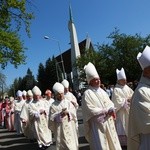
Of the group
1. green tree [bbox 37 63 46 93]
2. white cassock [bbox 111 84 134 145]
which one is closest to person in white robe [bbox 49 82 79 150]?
white cassock [bbox 111 84 134 145]

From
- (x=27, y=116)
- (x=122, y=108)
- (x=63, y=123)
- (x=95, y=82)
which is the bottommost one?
(x=63, y=123)

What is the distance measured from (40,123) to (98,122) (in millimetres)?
5741

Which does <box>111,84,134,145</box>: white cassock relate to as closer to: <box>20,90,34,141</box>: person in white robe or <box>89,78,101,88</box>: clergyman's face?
<box>89,78,101,88</box>: clergyman's face

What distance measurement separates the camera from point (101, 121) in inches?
355

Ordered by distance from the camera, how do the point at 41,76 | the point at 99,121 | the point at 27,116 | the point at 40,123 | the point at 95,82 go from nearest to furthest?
the point at 99,121, the point at 95,82, the point at 40,123, the point at 27,116, the point at 41,76

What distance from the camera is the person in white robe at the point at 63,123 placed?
11172mm

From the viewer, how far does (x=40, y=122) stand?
14523 mm

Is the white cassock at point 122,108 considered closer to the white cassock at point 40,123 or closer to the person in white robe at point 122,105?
the person in white robe at point 122,105

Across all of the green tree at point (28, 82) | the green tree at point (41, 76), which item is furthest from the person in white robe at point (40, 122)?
the green tree at point (28, 82)

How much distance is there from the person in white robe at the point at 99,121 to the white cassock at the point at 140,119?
3167 mm

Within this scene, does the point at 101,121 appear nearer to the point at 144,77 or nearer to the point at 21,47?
the point at 144,77

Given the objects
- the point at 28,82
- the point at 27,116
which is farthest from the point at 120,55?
the point at 28,82

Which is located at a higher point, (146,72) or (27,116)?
(27,116)

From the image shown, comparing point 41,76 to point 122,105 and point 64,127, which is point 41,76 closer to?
point 122,105
